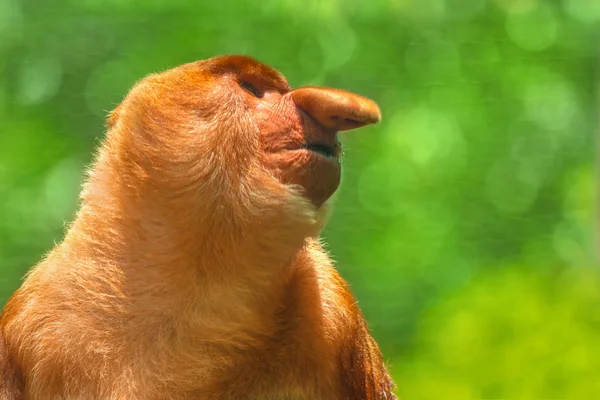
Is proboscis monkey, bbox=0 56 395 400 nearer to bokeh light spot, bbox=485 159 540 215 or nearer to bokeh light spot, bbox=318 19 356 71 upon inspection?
bokeh light spot, bbox=318 19 356 71

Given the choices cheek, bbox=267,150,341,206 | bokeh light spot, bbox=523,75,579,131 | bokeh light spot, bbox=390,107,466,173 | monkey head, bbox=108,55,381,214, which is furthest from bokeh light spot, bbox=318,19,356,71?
cheek, bbox=267,150,341,206

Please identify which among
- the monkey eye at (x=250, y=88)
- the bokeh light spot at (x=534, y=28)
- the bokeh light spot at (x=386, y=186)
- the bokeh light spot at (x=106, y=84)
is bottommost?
the monkey eye at (x=250, y=88)

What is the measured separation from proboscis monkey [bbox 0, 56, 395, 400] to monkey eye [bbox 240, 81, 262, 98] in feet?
0.10

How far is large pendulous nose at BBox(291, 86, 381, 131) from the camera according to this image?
2.78m

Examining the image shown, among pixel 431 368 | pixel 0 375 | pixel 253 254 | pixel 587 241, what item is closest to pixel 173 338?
pixel 253 254

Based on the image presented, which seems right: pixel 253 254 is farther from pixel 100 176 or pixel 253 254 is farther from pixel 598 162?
pixel 598 162

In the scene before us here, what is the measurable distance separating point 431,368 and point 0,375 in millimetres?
4047

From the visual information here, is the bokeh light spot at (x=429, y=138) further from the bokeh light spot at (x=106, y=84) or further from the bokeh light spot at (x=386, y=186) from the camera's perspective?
the bokeh light spot at (x=106, y=84)

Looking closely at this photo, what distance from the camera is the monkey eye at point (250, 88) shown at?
3.09m

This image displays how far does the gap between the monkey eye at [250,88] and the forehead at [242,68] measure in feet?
0.07

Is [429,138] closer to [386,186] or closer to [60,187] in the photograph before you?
[386,186]

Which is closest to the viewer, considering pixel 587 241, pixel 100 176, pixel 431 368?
Answer: pixel 100 176

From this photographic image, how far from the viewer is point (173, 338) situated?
2.95 m

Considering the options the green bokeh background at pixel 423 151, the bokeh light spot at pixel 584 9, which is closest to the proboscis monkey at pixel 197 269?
the green bokeh background at pixel 423 151
